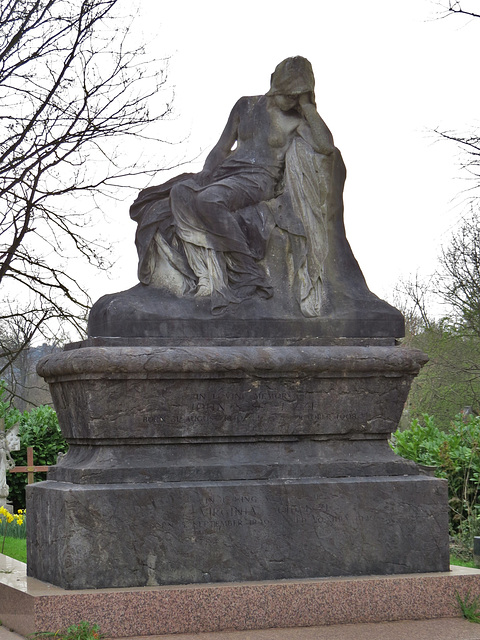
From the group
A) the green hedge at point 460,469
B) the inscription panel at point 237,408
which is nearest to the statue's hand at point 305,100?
the inscription panel at point 237,408

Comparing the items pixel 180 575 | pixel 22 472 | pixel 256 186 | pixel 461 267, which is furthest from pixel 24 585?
pixel 461 267

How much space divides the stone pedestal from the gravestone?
10mm

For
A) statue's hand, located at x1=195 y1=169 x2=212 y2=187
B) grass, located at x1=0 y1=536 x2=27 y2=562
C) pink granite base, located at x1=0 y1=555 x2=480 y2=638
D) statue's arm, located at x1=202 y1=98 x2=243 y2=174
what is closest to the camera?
pink granite base, located at x1=0 y1=555 x2=480 y2=638

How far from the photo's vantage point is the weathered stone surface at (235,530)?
5.82 meters

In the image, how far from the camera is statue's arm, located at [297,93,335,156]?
276 inches

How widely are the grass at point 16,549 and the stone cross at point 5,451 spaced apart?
4.27 metres

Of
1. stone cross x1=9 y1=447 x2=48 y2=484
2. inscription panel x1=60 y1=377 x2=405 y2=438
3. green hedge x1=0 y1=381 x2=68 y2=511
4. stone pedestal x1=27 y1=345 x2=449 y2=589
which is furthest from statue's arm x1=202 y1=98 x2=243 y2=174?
green hedge x1=0 y1=381 x2=68 y2=511

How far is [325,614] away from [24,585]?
5.85 feet

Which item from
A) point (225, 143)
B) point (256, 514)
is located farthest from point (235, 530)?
point (225, 143)

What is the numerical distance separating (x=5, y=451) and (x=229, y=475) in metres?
8.82

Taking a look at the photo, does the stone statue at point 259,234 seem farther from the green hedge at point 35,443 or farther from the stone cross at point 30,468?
the green hedge at point 35,443

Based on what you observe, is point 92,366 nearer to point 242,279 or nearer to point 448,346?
point 242,279

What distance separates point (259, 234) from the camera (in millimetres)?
6777

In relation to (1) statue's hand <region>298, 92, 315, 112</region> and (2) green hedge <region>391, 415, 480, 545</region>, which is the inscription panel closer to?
(1) statue's hand <region>298, 92, 315, 112</region>
